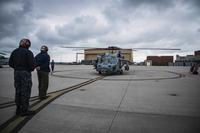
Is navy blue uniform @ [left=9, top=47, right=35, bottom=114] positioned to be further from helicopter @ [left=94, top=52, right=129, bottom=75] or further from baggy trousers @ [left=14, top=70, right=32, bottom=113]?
helicopter @ [left=94, top=52, right=129, bottom=75]

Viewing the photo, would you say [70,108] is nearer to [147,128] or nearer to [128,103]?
[128,103]

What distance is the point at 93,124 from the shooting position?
12.5 feet

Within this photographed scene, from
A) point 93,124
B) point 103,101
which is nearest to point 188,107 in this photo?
point 103,101

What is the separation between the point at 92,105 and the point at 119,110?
3.22 ft

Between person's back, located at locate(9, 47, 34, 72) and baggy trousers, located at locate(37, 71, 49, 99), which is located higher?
person's back, located at locate(9, 47, 34, 72)

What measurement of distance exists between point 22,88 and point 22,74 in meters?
0.37

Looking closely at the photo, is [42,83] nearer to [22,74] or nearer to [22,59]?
[22,74]

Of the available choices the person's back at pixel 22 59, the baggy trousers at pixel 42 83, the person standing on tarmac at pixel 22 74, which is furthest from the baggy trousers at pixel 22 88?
the baggy trousers at pixel 42 83

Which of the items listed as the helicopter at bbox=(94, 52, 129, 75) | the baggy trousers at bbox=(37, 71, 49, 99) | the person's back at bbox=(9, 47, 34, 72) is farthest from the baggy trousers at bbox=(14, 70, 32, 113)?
the helicopter at bbox=(94, 52, 129, 75)

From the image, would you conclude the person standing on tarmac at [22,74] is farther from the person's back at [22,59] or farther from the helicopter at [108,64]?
the helicopter at [108,64]

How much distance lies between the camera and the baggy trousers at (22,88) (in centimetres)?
420

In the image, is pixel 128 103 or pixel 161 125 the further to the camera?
pixel 128 103

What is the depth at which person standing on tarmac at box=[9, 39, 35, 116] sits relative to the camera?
421 cm

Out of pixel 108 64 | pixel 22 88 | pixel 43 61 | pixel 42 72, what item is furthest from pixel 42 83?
pixel 108 64
